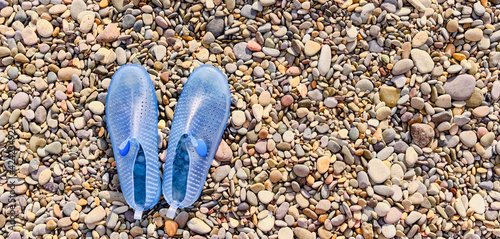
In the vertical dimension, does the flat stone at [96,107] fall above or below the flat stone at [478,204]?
above

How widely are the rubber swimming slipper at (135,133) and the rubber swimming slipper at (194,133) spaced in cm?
10

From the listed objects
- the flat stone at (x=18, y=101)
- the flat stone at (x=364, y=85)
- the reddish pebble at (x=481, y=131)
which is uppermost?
the flat stone at (x=364, y=85)

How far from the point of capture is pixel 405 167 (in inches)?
92.7

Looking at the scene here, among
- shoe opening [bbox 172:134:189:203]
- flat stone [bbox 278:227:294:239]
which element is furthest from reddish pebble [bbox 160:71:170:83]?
flat stone [bbox 278:227:294:239]

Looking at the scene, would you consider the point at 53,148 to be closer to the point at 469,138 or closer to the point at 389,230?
the point at 389,230

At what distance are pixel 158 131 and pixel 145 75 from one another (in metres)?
0.35

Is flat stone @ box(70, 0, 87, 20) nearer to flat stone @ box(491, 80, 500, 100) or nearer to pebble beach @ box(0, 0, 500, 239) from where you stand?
pebble beach @ box(0, 0, 500, 239)

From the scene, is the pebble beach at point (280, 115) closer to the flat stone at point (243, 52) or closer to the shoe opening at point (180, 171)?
the flat stone at point (243, 52)

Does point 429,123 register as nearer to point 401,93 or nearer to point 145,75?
point 401,93

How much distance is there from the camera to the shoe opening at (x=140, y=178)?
226 cm

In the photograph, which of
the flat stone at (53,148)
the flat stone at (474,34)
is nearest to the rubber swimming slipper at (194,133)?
the flat stone at (53,148)

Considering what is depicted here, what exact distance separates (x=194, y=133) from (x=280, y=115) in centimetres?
53

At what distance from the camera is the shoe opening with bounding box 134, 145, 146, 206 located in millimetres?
2256

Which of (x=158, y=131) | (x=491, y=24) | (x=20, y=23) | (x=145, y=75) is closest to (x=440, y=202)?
(x=491, y=24)
